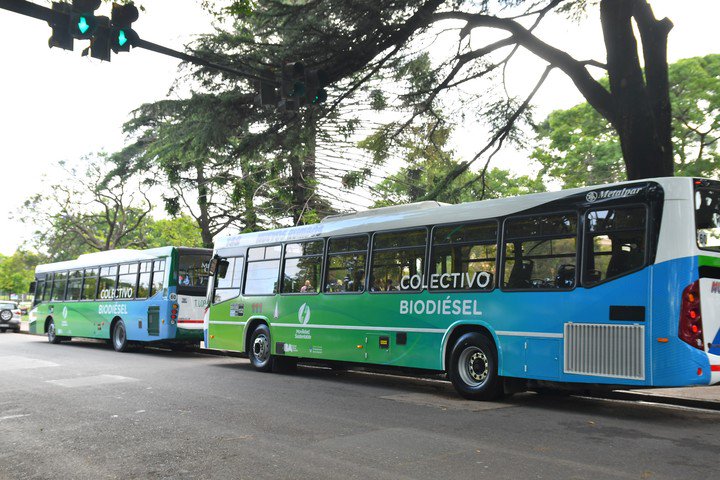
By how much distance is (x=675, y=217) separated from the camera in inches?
331

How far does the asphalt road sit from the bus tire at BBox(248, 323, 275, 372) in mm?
2427

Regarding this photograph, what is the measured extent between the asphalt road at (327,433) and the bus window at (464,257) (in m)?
1.79

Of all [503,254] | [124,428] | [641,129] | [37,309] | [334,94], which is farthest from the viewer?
[37,309]

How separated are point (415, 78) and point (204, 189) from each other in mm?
12252

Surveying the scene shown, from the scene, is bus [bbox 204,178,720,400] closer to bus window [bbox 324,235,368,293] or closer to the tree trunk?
bus window [bbox 324,235,368,293]

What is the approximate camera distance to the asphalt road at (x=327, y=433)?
238 inches

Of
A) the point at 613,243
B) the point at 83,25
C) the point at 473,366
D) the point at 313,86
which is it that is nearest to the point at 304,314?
the point at 473,366

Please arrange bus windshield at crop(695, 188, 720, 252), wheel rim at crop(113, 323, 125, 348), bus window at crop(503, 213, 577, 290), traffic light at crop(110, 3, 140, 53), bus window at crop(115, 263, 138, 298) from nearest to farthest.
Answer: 1. bus windshield at crop(695, 188, 720, 252)
2. traffic light at crop(110, 3, 140, 53)
3. bus window at crop(503, 213, 577, 290)
4. bus window at crop(115, 263, 138, 298)
5. wheel rim at crop(113, 323, 125, 348)

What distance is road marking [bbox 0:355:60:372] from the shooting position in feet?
50.4

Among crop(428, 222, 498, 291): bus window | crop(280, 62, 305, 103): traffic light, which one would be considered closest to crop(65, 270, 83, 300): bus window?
crop(280, 62, 305, 103): traffic light

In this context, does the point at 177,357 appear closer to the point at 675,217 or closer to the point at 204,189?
the point at 204,189

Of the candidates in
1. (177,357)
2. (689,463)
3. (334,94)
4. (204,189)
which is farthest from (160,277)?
(689,463)

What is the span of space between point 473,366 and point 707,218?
3.92 m

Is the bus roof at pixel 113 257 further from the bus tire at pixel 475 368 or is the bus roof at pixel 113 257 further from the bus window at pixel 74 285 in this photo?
the bus tire at pixel 475 368
